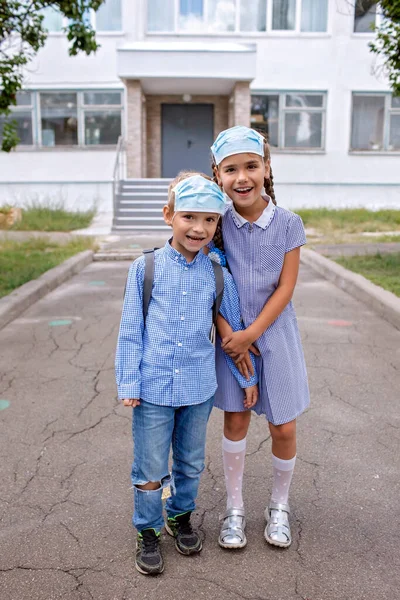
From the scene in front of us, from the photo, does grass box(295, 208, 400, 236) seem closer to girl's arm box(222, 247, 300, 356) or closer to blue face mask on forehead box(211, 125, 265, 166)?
girl's arm box(222, 247, 300, 356)

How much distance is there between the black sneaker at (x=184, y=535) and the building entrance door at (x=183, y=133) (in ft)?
63.0

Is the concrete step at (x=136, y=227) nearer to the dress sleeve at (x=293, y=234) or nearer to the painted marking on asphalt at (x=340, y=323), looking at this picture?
the painted marking on asphalt at (x=340, y=323)

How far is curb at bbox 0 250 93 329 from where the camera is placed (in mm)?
7184

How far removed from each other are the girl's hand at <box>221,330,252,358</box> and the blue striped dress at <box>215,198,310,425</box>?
0.31 ft

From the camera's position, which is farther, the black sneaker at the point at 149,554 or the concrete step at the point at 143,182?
the concrete step at the point at 143,182

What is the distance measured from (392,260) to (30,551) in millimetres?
8613

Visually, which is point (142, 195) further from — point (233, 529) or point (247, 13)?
point (233, 529)

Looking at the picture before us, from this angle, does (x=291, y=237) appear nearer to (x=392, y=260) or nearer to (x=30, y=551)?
(x=30, y=551)

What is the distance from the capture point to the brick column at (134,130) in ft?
62.2

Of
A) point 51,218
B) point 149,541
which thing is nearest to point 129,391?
point 149,541

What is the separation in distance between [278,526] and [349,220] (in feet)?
49.8

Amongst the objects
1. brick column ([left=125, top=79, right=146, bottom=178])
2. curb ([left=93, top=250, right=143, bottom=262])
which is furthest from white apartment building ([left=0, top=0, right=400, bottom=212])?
curb ([left=93, top=250, right=143, bottom=262])

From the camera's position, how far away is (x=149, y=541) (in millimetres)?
2607

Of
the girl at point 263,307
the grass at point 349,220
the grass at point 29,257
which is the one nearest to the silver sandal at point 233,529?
the girl at point 263,307
